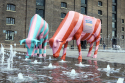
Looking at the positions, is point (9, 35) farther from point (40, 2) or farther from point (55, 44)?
point (55, 44)

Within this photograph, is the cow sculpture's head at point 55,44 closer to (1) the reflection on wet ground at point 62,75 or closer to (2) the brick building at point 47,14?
(1) the reflection on wet ground at point 62,75

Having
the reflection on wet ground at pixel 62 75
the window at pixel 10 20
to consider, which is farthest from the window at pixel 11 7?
the reflection on wet ground at pixel 62 75

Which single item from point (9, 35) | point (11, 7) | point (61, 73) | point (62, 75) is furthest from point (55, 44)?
point (11, 7)

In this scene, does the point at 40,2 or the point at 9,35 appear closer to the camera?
the point at 9,35

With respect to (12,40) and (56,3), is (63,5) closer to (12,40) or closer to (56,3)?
(56,3)

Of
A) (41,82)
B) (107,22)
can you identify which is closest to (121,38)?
(107,22)

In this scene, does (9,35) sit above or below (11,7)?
below

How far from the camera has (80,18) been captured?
11.2 m

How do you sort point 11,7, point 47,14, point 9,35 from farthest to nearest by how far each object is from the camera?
point 47,14
point 11,7
point 9,35

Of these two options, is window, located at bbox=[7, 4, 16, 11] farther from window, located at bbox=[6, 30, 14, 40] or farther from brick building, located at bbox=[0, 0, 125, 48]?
window, located at bbox=[6, 30, 14, 40]

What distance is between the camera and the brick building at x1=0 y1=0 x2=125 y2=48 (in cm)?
3531

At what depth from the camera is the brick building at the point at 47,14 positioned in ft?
116

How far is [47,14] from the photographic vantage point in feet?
128

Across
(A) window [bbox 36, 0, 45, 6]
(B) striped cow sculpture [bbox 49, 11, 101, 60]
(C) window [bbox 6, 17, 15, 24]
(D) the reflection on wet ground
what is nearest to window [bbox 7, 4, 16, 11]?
(C) window [bbox 6, 17, 15, 24]
